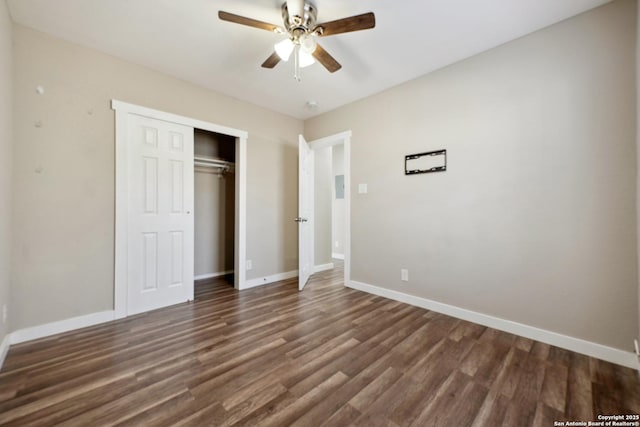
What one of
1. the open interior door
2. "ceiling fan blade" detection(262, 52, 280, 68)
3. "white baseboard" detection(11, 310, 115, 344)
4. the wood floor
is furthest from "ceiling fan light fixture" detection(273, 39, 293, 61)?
"white baseboard" detection(11, 310, 115, 344)

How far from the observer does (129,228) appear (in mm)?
2600

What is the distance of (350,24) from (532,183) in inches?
77.2

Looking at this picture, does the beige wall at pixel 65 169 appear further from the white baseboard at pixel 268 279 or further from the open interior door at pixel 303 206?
the open interior door at pixel 303 206

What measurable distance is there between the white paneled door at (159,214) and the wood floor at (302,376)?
394 mm

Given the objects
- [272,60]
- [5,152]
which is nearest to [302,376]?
[272,60]

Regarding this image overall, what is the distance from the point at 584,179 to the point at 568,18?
1.28 metres

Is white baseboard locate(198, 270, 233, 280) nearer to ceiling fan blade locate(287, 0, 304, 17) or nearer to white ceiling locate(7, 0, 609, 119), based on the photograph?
white ceiling locate(7, 0, 609, 119)

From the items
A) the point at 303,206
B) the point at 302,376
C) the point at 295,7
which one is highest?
the point at 295,7

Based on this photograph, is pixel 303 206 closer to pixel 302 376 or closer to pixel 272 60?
pixel 272 60

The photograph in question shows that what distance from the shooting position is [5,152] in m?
1.85

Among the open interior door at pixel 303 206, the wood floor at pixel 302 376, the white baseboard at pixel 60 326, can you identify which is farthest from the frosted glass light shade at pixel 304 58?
the white baseboard at pixel 60 326

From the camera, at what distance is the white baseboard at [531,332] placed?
1.80 meters

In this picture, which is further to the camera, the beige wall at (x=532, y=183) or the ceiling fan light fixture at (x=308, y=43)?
the ceiling fan light fixture at (x=308, y=43)

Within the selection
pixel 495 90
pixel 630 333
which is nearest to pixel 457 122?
pixel 495 90
